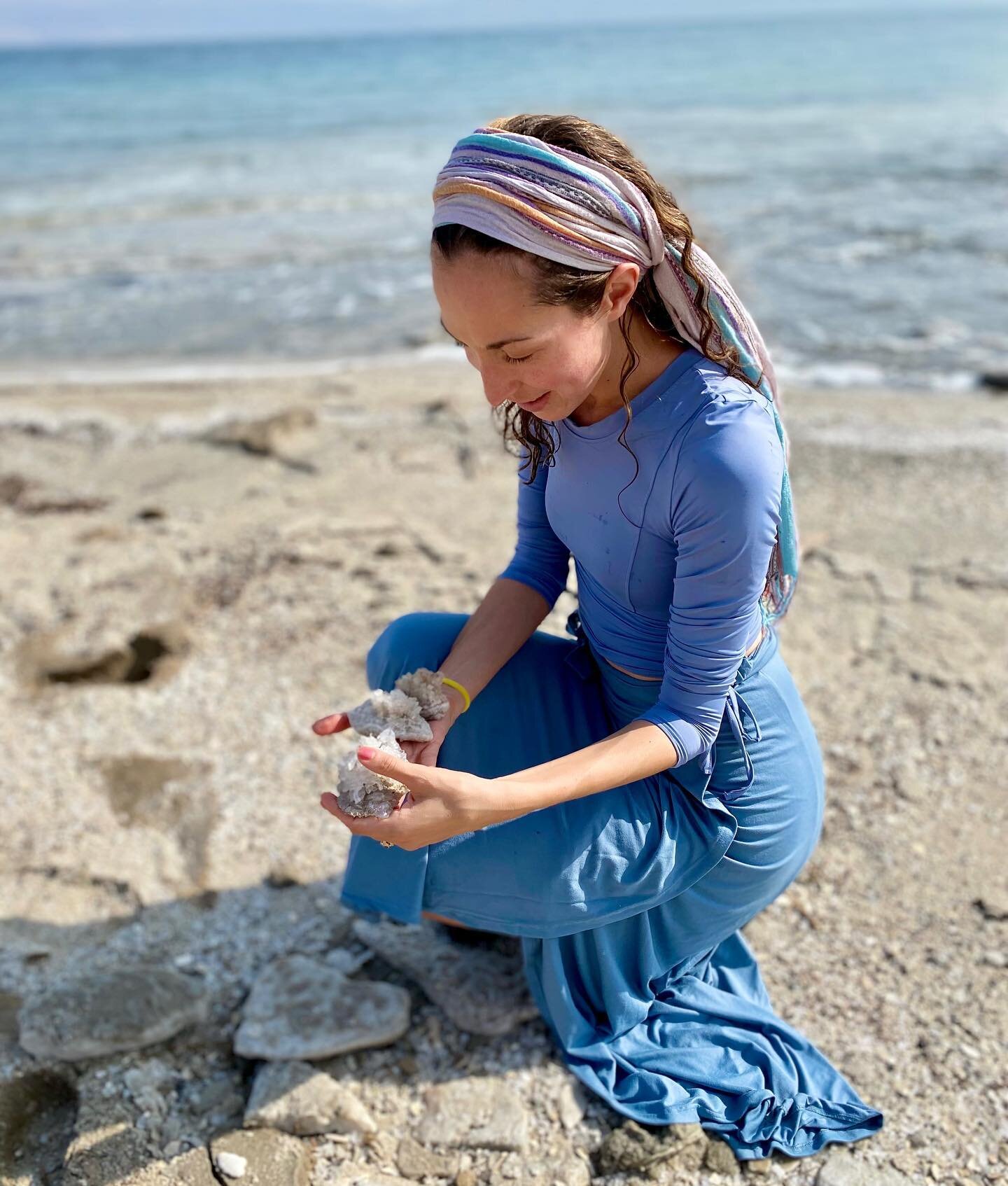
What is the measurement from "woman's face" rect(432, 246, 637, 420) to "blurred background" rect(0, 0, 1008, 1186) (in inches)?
51.9

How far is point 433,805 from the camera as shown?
1693 millimetres

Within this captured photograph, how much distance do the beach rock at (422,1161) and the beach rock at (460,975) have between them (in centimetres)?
27

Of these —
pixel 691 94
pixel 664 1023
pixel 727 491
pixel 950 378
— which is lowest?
pixel 664 1023

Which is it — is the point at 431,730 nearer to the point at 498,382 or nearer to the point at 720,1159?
the point at 498,382

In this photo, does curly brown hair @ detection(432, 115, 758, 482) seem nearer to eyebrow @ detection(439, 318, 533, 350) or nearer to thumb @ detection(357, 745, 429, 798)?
eyebrow @ detection(439, 318, 533, 350)

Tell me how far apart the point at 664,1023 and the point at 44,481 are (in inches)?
160

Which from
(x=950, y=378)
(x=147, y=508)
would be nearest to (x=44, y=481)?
(x=147, y=508)

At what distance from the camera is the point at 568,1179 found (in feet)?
6.32

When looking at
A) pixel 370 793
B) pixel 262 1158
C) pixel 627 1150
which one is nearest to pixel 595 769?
pixel 370 793

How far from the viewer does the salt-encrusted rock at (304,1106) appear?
200cm

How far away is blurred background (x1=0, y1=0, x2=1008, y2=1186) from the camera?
204cm

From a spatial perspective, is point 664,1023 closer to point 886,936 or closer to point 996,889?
point 886,936

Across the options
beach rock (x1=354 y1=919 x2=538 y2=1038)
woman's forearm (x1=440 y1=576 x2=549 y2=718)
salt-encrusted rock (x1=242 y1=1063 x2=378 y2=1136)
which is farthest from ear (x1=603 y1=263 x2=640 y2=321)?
salt-encrusted rock (x1=242 y1=1063 x2=378 y2=1136)

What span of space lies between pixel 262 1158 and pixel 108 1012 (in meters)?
0.49
